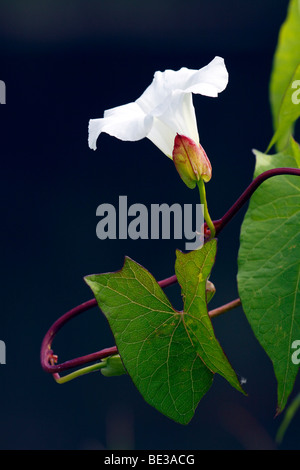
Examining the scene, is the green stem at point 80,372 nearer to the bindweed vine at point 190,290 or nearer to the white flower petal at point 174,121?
the bindweed vine at point 190,290

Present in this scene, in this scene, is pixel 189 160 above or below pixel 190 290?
above

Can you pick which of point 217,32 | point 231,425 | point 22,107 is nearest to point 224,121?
point 217,32

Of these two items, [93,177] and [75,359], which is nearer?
[75,359]

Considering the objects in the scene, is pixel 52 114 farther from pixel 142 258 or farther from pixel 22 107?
pixel 142 258

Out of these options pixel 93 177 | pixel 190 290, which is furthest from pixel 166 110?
pixel 93 177

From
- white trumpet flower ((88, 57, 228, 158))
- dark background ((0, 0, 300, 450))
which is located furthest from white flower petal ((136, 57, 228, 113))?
dark background ((0, 0, 300, 450))

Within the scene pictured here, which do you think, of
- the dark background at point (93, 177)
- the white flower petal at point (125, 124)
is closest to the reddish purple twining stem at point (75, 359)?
the white flower petal at point (125, 124)

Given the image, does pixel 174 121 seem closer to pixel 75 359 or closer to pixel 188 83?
pixel 188 83
